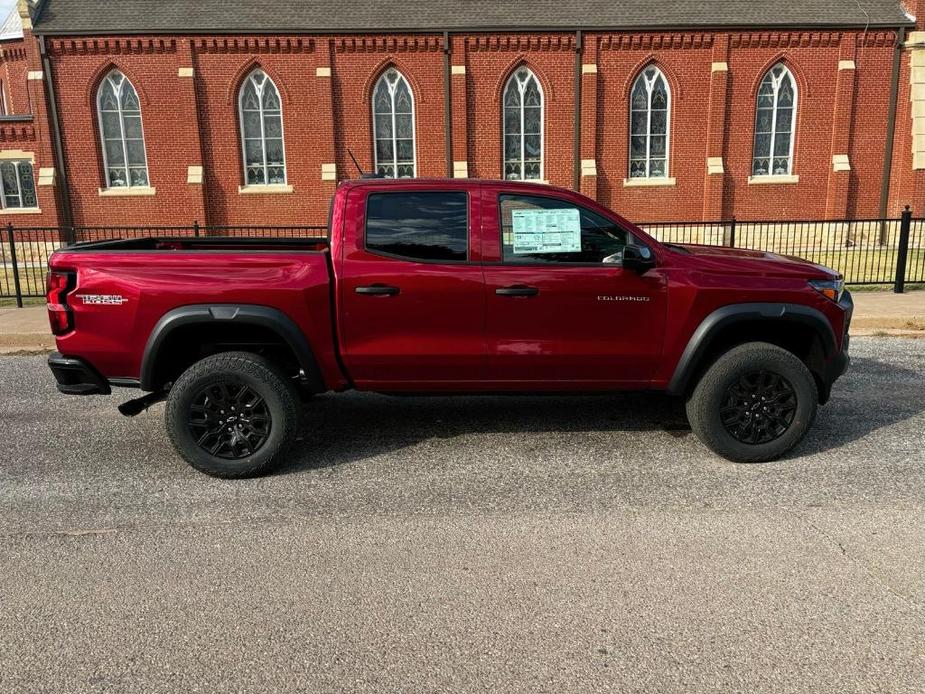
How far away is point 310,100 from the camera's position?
2092 cm

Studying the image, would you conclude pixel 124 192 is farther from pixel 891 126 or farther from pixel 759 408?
pixel 891 126

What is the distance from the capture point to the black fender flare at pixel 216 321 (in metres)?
4.41

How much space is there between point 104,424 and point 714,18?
2144 cm

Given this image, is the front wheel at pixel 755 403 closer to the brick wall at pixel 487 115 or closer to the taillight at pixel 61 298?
the taillight at pixel 61 298

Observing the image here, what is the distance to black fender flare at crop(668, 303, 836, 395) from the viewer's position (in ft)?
15.1

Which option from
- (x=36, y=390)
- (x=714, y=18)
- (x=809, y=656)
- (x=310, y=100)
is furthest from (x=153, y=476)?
(x=714, y=18)

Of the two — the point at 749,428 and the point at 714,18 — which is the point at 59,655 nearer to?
the point at 749,428

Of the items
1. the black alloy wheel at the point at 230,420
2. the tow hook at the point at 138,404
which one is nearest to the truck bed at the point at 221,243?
the tow hook at the point at 138,404

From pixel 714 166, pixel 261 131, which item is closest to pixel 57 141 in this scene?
pixel 261 131

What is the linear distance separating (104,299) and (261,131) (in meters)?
18.3

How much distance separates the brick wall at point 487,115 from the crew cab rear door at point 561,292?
1732cm

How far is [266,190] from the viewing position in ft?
69.6

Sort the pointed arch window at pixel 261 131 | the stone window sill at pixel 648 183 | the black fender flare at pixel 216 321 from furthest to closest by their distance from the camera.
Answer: the stone window sill at pixel 648 183, the pointed arch window at pixel 261 131, the black fender flare at pixel 216 321

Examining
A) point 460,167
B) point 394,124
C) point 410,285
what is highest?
point 394,124
